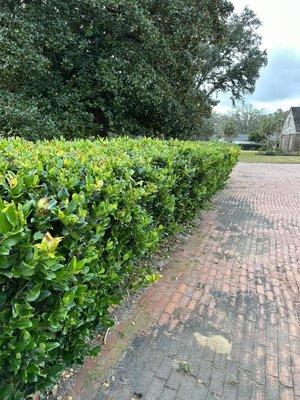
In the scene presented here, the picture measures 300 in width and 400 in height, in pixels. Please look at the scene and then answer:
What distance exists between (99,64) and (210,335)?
8.35m

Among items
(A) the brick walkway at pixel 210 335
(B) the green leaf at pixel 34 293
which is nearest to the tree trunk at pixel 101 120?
(A) the brick walkway at pixel 210 335

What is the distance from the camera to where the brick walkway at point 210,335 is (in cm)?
253

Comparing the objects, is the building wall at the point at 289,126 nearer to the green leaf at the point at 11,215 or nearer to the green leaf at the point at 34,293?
the green leaf at the point at 34,293

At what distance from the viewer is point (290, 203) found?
32.4ft

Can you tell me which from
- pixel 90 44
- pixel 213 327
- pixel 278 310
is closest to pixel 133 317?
pixel 213 327

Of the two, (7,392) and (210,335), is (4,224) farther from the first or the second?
(210,335)

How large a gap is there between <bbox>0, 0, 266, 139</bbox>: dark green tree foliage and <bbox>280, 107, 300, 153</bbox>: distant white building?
34.1m

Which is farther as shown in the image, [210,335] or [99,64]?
[99,64]

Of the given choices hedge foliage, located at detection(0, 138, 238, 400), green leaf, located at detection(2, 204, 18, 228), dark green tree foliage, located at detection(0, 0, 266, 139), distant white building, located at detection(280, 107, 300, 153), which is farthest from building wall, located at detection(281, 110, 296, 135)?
green leaf, located at detection(2, 204, 18, 228)

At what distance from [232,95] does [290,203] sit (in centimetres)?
2165

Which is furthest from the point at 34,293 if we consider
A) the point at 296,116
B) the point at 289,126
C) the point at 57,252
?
the point at 289,126

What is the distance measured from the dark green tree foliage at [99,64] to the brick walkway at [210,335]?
5817mm

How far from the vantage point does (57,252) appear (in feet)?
5.90

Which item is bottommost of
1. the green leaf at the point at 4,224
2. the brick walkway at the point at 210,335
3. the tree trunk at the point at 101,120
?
the brick walkway at the point at 210,335
